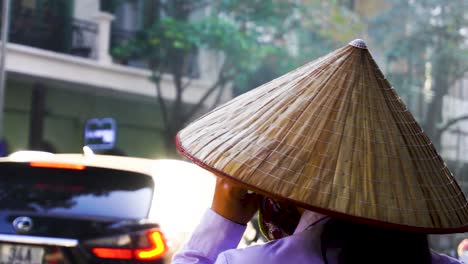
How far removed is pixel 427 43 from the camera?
22.1 m

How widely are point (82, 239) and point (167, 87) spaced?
55.0 ft

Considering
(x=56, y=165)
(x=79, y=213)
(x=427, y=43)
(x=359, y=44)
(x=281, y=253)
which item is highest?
(x=359, y=44)

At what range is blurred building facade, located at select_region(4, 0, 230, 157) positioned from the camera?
60.9 ft

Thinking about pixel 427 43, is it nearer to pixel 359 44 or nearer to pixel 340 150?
pixel 359 44

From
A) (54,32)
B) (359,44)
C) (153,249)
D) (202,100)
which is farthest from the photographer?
(202,100)

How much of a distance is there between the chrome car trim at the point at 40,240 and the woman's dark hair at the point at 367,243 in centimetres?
330

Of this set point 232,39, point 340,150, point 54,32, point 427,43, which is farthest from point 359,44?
point 427,43

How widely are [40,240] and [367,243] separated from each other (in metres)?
3.50

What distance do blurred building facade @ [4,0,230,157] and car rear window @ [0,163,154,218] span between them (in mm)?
13203

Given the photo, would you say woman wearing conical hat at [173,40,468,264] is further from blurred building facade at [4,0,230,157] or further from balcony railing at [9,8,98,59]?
balcony railing at [9,8,98,59]

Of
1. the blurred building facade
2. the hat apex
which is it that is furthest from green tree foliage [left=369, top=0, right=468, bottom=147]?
the hat apex

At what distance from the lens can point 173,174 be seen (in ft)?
17.7

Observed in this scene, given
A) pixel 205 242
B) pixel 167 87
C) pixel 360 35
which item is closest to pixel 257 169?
pixel 205 242

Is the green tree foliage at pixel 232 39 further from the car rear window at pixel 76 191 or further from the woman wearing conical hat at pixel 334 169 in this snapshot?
the woman wearing conical hat at pixel 334 169
